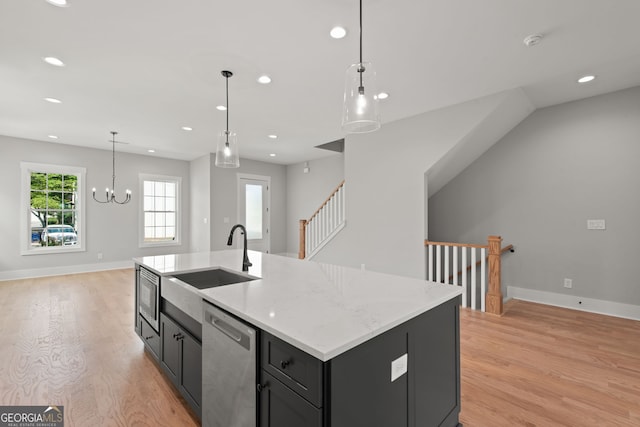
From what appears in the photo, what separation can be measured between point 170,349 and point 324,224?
392 centimetres

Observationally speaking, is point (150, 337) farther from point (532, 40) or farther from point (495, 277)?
point (532, 40)

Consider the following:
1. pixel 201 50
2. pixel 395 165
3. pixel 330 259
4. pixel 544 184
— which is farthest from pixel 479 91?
pixel 330 259

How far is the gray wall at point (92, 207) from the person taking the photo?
222 inches

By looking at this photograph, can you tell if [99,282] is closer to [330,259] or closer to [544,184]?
[330,259]

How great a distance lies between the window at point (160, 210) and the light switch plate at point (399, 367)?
294 inches

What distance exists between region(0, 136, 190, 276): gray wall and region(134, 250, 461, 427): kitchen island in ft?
19.8

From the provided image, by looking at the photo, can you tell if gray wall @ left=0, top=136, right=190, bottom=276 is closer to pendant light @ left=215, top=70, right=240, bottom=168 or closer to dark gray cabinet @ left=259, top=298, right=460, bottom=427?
pendant light @ left=215, top=70, right=240, bottom=168

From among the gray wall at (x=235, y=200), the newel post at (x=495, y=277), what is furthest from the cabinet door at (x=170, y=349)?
the gray wall at (x=235, y=200)

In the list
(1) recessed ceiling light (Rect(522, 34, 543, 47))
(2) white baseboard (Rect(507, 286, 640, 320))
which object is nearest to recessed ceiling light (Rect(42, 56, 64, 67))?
(1) recessed ceiling light (Rect(522, 34, 543, 47))

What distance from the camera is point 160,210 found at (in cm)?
752

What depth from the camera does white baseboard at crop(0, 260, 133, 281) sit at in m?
5.68

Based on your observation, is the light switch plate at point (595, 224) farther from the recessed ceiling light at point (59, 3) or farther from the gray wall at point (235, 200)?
the gray wall at point (235, 200)

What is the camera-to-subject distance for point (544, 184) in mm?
4195

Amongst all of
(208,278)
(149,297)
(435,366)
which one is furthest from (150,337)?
(435,366)
